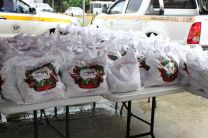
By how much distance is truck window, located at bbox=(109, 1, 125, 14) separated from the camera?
28.7 ft

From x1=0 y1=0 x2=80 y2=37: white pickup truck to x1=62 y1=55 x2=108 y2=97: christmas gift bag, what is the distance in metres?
5.74

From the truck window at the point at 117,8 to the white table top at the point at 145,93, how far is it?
583 cm

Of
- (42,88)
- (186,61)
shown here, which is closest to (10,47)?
(42,88)

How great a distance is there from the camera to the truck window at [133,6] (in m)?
7.90

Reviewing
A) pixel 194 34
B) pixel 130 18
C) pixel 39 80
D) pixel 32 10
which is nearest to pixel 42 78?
pixel 39 80

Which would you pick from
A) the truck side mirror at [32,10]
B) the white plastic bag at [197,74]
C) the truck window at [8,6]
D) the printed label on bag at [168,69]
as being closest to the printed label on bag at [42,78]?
the printed label on bag at [168,69]

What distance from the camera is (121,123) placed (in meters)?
4.16

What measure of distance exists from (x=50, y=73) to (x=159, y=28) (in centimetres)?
501

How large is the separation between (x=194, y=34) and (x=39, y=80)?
4759mm

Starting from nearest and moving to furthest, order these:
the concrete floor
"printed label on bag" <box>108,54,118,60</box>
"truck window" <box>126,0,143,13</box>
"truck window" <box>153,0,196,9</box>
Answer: "printed label on bag" <box>108,54,118,60</box> < the concrete floor < "truck window" <box>153,0,196,9</box> < "truck window" <box>126,0,143,13</box>

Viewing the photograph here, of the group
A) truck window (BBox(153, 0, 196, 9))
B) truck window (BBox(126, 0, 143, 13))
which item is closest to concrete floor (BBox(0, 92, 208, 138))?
truck window (BBox(153, 0, 196, 9))

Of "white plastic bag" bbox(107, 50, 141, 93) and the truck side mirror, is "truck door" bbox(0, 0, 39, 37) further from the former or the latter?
"white plastic bag" bbox(107, 50, 141, 93)

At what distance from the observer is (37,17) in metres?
8.95

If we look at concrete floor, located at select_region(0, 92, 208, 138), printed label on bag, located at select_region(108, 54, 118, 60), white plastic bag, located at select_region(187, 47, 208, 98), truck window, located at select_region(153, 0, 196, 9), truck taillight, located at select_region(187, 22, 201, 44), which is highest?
truck window, located at select_region(153, 0, 196, 9)
